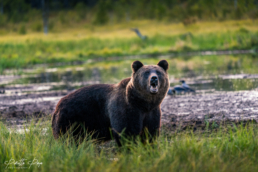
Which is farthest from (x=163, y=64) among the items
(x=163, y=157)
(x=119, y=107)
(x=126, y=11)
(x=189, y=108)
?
(x=126, y=11)

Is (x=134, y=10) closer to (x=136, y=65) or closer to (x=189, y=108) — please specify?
(x=189, y=108)

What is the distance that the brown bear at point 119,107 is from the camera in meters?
5.78

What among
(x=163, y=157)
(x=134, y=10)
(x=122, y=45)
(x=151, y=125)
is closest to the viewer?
(x=163, y=157)

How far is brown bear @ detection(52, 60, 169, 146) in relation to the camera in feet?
A: 19.0

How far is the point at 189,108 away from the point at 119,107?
4623mm

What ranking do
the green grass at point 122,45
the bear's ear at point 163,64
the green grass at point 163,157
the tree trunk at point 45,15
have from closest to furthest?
the green grass at point 163,157
the bear's ear at point 163,64
the green grass at point 122,45
the tree trunk at point 45,15

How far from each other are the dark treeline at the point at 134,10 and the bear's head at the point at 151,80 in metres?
44.2

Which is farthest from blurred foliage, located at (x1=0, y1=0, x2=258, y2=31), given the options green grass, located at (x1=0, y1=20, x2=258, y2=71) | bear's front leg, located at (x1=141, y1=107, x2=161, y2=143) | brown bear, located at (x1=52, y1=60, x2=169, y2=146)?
bear's front leg, located at (x1=141, y1=107, x2=161, y2=143)

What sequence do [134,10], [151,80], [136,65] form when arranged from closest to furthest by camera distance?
[151,80] → [136,65] → [134,10]

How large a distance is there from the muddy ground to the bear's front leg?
1.72 metres

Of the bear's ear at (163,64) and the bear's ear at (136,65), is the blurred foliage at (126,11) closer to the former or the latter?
the bear's ear at (163,64)

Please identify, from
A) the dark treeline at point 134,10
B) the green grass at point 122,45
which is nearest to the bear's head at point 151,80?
the green grass at point 122,45

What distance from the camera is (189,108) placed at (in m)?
10.2

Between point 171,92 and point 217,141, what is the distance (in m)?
7.33
